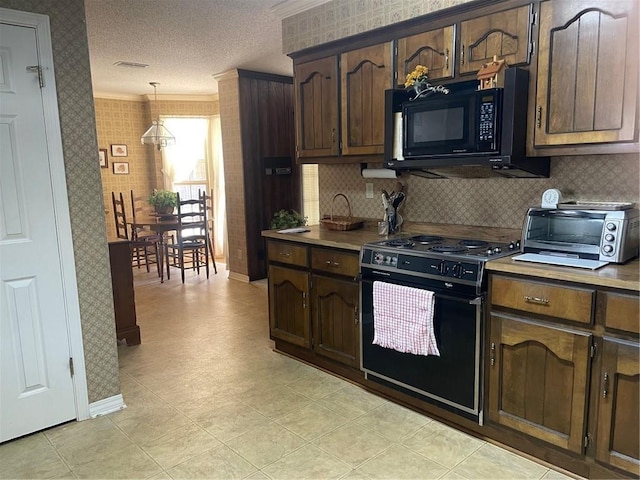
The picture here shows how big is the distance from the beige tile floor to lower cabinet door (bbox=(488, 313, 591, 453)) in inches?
7.5

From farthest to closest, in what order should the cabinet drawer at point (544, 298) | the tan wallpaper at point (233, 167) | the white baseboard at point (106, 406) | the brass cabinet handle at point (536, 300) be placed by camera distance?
the tan wallpaper at point (233, 167) → the white baseboard at point (106, 406) → the brass cabinet handle at point (536, 300) → the cabinet drawer at point (544, 298)

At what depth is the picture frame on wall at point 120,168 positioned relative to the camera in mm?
7148

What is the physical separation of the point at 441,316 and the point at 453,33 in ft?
5.11

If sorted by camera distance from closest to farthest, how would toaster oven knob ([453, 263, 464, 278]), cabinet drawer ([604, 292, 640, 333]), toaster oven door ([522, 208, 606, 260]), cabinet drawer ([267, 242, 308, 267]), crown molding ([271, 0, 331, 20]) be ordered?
cabinet drawer ([604, 292, 640, 333]) < toaster oven door ([522, 208, 606, 260]) < toaster oven knob ([453, 263, 464, 278]) < cabinet drawer ([267, 242, 308, 267]) < crown molding ([271, 0, 331, 20])

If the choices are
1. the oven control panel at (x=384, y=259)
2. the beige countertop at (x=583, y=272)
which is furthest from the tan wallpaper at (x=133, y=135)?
the beige countertop at (x=583, y=272)

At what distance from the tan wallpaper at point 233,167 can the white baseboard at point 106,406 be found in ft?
10.4

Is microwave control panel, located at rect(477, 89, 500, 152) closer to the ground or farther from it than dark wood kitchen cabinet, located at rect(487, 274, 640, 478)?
farther from it

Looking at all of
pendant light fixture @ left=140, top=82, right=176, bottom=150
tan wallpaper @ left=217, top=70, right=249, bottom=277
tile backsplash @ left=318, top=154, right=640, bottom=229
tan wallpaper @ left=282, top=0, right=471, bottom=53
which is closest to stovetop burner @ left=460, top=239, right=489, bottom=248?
tile backsplash @ left=318, top=154, right=640, bottom=229

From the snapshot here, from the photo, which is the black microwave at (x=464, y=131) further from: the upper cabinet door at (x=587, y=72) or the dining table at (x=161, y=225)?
the dining table at (x=161, y=225)

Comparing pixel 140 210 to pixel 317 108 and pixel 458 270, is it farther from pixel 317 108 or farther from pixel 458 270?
pixel 458 270

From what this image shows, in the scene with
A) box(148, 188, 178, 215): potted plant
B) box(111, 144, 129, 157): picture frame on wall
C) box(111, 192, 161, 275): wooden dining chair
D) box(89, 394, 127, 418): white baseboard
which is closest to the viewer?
box(89, 394, 127, 418): white baseboard

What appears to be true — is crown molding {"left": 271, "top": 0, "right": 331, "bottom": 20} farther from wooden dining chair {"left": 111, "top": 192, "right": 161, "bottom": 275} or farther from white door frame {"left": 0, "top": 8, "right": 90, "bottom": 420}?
wooden dining chair {"left": 111, "top": 192, "right": 161, "bottom": 275}

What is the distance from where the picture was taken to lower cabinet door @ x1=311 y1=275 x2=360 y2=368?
300 cm

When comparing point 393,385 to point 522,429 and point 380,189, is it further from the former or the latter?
point 380,189
